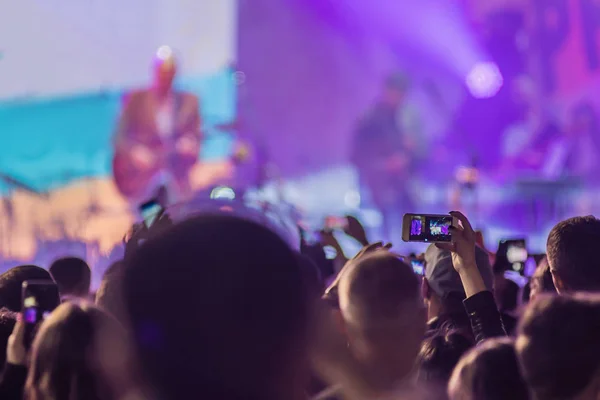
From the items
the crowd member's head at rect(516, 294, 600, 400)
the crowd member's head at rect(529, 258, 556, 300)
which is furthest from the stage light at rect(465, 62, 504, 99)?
the crowd member's head at rect(516, 294, 600, 400)

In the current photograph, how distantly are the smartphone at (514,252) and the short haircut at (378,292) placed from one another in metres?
2.03

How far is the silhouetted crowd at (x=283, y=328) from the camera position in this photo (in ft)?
3.33

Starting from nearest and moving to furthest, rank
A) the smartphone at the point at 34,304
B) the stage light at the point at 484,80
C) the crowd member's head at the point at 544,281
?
the smartphone at the point at 34,304 < the crowd member's head at the point at 544,281 < the stage light at the point at 484,80

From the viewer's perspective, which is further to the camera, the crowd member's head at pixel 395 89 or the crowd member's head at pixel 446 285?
the crowd member's head at pixel 395 89

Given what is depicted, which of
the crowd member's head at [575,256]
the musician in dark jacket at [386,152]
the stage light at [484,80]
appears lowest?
the musician in dark jacket at [386,152]

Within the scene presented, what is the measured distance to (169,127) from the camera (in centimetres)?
1095

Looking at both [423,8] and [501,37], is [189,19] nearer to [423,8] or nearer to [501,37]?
[423,8]

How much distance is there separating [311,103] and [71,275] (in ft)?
28.5

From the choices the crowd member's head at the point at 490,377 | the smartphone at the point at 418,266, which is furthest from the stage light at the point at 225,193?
Result: the crowd member's head at the point at 490,377

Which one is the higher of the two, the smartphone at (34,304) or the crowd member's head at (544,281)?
the smartphone at (34,304)

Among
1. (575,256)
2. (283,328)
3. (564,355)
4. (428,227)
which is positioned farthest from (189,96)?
(283,328)

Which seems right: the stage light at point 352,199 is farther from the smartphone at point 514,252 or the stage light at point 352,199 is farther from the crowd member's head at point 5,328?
the crowd member's head at point 5,328

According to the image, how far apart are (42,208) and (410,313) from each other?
31.9 feet

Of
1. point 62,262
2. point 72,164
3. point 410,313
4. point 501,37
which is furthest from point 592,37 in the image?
point 410,313
